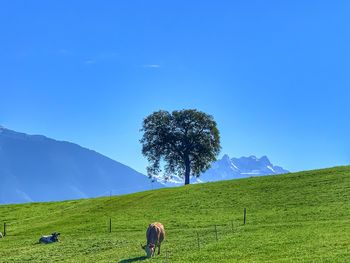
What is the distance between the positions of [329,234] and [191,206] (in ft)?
119

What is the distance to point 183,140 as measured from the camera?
12188 centimetres

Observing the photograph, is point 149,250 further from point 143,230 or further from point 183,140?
point 183,140

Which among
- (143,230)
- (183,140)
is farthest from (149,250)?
(183,140)

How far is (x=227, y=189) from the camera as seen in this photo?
86.6 meters

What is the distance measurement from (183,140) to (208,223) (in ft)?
204

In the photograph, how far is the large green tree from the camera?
122m

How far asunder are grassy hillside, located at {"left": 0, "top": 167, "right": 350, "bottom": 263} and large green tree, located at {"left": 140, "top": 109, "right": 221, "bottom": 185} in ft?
90.2

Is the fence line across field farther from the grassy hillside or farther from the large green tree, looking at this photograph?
the large green tree

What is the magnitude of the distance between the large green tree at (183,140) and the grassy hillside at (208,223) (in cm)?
2750

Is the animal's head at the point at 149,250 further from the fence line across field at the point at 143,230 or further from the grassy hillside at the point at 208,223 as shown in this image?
the fence line across field at the point at 143,230

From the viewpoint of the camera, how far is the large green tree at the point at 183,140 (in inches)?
4806

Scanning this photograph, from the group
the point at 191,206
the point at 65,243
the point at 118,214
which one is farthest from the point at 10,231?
the point at 191,206

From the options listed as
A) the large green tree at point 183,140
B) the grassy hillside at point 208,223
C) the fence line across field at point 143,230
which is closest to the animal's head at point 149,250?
the grassy hillside at point 208,223

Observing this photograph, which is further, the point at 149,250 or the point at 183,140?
the point at 183,140
